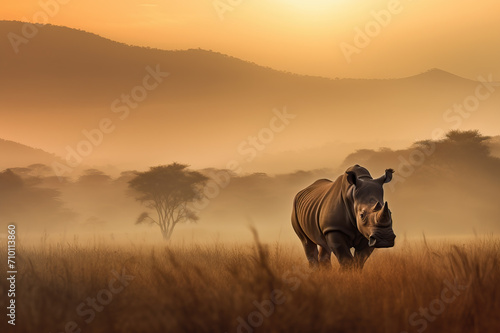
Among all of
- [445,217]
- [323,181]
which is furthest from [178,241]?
[445,217]

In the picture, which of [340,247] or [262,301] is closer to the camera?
[262,301]

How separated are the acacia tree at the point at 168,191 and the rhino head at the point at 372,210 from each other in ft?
82.6

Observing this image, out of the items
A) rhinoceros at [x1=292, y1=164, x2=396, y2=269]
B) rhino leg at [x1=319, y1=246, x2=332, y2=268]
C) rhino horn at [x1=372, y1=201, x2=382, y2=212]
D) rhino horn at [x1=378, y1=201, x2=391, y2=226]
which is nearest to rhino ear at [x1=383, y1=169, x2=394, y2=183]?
rhinoceros at [x1=292, y1=164, x2=396, y2=269]

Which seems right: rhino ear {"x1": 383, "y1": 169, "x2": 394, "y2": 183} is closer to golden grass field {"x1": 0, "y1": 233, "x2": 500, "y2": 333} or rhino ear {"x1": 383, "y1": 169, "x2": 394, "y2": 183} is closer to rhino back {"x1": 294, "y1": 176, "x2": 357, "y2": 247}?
rhino back {"x1": 294, "y1": 176, "x2": 357, "y2": 247}

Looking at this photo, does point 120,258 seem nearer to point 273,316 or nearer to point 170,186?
point 273,316

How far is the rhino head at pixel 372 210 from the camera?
9.85 m

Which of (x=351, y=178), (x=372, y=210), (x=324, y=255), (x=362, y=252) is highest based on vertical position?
(x=351, y=178)

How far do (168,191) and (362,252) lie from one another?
25.6m

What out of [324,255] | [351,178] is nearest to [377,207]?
[351,178]

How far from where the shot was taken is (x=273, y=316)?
6891 mm

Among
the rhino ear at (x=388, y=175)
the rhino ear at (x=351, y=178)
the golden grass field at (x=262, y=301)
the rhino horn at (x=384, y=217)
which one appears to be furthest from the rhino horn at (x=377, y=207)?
the golden grass field at (x=262, y=301)

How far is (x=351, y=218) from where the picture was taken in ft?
36.2

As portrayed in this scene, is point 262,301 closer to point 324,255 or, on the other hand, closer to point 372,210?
point 372,210

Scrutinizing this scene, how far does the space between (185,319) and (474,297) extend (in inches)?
108
